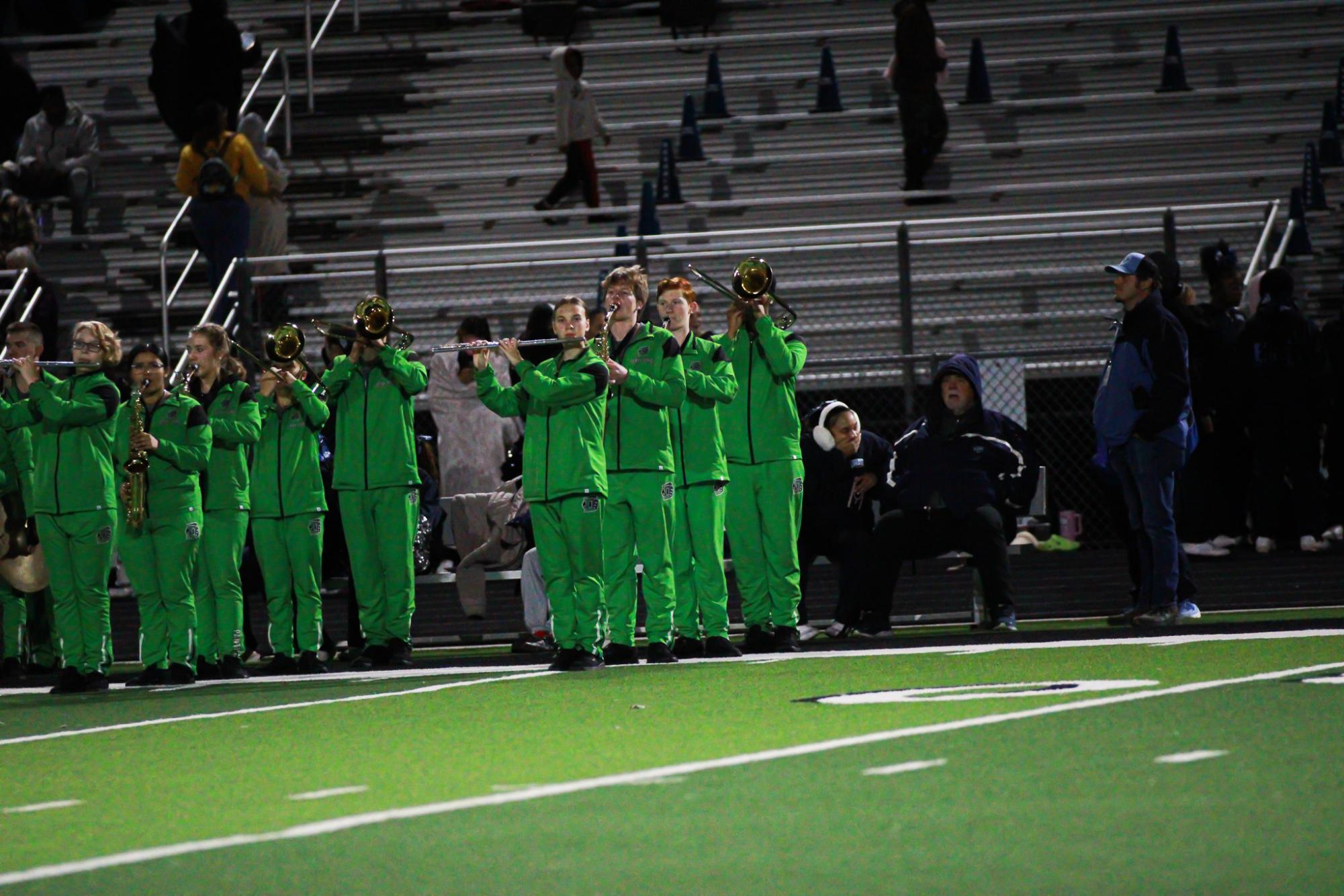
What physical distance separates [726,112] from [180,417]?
11113mm

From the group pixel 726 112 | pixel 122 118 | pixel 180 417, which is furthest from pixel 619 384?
pixel 122 118

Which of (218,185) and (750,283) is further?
(218,185)

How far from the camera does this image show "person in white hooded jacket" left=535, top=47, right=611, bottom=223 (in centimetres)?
1978

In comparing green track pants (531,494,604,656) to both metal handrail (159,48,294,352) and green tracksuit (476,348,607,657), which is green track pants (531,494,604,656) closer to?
green tracksuit (476,348,607,657)

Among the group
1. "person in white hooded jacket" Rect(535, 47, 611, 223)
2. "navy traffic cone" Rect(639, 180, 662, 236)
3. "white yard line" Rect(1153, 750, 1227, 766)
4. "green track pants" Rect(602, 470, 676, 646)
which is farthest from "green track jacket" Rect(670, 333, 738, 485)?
"person in white hooded jacket" Rect(535, 47, 611, 223)

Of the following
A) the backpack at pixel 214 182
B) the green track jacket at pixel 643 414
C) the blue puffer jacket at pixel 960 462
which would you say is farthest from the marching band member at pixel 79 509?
the backpack at pixel 214 182

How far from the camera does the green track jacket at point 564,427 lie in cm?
1045

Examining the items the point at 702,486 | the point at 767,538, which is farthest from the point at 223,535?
the point at 767,538

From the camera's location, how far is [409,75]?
2230 centimetres

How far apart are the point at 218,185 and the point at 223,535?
562 centimetres

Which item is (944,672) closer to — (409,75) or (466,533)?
(466,533)

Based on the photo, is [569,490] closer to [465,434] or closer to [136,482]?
[136,482]

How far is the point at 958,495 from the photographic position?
40.2ft

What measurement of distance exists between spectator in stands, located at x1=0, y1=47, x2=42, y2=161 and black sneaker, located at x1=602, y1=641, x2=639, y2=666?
42.0ft
